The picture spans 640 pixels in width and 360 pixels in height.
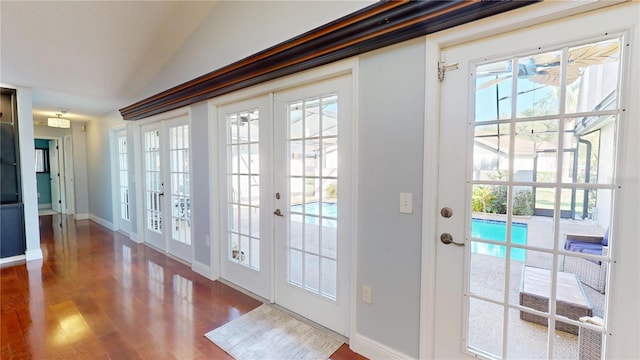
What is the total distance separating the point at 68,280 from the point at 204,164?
1928 mm

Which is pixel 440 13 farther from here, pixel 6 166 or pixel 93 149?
pixel 93 149

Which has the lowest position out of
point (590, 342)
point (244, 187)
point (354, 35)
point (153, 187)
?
point (590, 342)

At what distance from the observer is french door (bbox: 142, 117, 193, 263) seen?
3568mm

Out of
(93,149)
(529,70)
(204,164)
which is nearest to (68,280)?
(204,164)

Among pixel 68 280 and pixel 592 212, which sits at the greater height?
pixel 592 212

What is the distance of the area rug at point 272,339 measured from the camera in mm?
1866

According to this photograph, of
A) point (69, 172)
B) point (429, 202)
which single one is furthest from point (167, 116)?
point (69, 172)

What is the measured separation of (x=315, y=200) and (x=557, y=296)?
60.0 inches

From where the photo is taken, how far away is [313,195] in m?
2.20

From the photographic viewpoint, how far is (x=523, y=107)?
1.38m

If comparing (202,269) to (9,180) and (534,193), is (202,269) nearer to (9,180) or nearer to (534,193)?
(9,180)

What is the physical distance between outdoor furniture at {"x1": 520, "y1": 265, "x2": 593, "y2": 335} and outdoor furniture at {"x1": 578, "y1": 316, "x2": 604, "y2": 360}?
2cm

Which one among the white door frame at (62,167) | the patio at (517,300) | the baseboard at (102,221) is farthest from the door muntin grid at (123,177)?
the patio at (517,300)

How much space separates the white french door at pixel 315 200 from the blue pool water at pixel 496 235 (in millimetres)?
771
